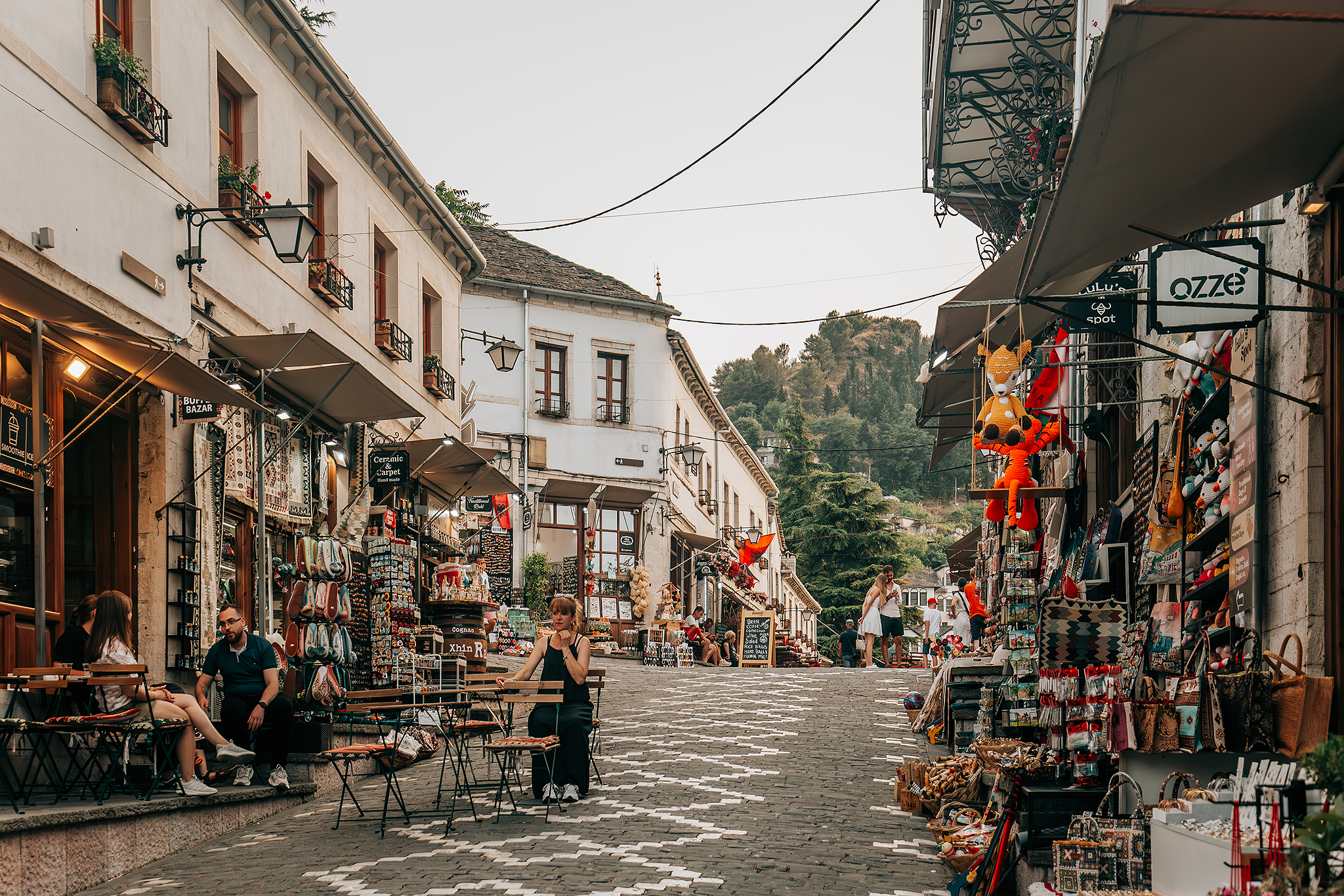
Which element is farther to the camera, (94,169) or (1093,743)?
(94,169)

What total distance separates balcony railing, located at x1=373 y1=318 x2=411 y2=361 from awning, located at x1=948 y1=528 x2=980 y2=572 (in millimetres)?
15079

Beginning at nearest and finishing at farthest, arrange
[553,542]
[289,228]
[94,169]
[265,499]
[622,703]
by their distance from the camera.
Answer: [94,169] → [289,228] → [265,499] → [622,703] → [553,542]

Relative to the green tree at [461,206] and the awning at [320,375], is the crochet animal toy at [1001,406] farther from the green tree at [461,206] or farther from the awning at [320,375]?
the green tree at [461,206]

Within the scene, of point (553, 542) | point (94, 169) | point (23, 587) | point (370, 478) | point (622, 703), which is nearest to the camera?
point (23, 587)

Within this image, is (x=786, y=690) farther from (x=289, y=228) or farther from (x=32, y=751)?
(x=32, y=751)

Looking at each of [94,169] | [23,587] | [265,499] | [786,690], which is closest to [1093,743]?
[23,587]

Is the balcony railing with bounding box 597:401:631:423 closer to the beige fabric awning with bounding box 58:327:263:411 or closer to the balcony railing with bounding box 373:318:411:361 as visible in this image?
the balcony railing with bounding box 373:318:411:361

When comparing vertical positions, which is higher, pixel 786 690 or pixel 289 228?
pixel 289 228

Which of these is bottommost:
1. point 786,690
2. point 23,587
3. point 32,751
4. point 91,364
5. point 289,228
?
point 786,690

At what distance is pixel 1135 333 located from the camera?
9.98 m

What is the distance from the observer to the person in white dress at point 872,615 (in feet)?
74.3

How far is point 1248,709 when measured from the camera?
17.6 ft

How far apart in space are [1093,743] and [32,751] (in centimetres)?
629

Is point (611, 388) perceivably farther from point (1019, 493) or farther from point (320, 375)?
point (1019, 493)
